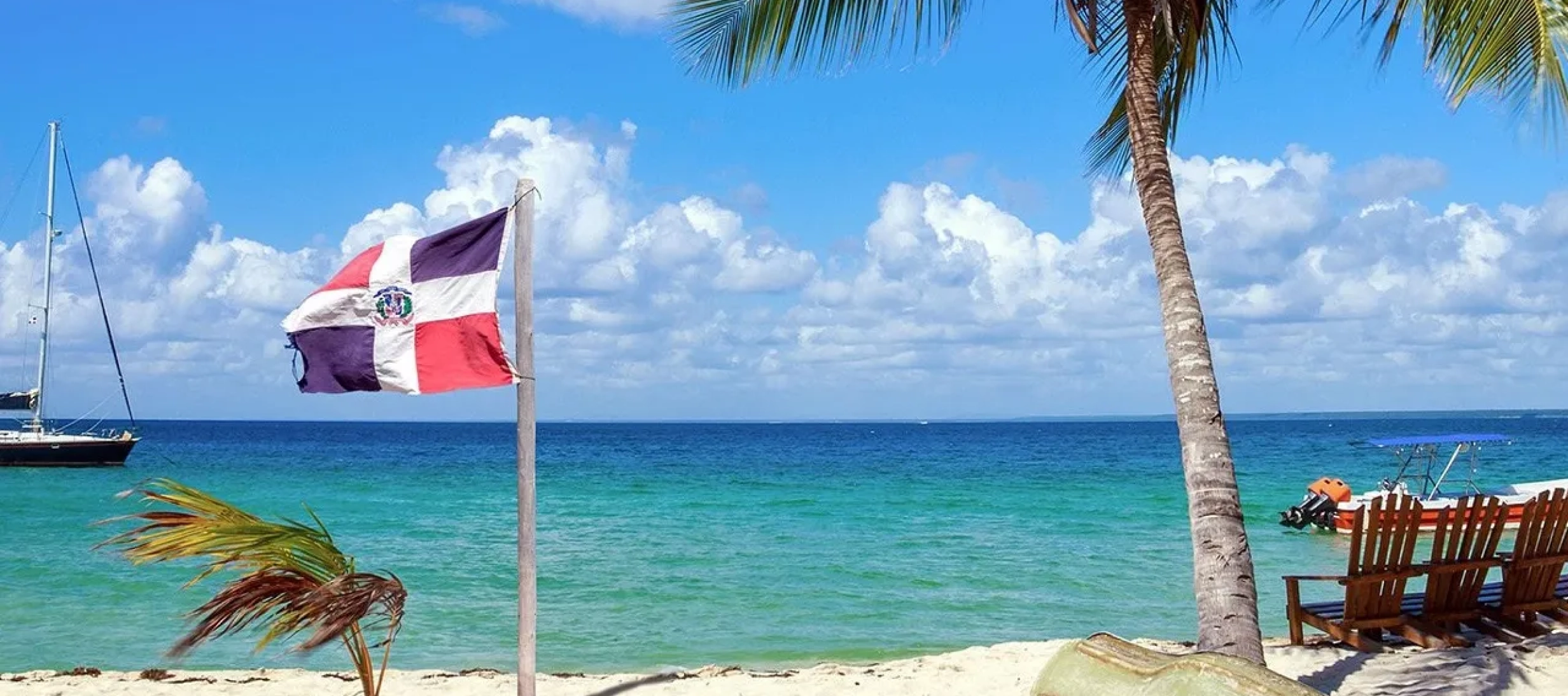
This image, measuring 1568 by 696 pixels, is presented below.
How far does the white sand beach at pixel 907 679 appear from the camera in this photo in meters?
7.43

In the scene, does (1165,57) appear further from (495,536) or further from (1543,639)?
(495,536)

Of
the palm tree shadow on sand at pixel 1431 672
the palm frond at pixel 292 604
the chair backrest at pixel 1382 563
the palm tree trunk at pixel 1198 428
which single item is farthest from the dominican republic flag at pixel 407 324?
the chair backrest at pixel 1382 563

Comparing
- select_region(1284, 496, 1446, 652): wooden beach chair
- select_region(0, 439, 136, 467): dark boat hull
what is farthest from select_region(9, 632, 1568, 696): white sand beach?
select_region(0, 439, 136, 467): dark boat hull

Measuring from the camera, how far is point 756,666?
1045cm

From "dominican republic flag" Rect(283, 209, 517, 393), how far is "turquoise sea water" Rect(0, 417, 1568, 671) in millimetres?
4390

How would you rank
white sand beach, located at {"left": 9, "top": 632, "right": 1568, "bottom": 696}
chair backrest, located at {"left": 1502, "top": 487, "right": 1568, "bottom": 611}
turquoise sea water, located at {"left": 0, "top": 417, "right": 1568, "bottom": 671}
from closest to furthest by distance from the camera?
white sand beach, located at {"left": 9, "top": 632, "right": 1568, "bottom": 696} → chair backrest, located at {"left": 1502, "top": 487, "right": 1568, "bottom": 611} → turquoise sea water, located at {"left": 0, "top": 417, "right": 1568, "bottom": 671}

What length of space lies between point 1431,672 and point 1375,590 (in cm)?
85

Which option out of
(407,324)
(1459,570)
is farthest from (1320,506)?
(407,324)

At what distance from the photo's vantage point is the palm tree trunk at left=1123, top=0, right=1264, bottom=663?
565 centimetres

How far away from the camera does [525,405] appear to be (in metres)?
6.95

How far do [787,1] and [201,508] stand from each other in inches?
171

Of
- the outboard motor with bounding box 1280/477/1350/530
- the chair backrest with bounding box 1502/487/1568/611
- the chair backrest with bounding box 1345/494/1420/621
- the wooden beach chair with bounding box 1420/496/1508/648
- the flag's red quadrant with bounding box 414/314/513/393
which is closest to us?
the flag's red quadrant with bounding box 414/314/513/393

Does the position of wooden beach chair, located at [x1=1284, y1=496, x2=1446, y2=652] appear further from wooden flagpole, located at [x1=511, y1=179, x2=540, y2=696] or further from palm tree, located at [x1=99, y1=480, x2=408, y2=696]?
palm tree, located at [x1=99, y1=480, x2=408, y2=696]

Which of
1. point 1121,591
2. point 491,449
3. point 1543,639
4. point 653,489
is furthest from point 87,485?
point 491,449
